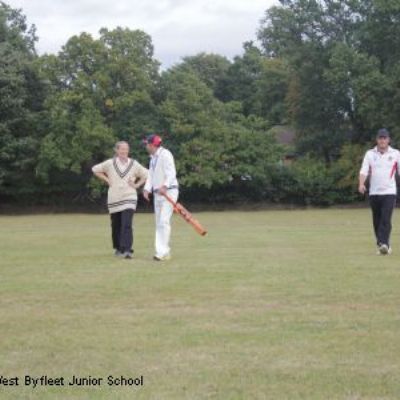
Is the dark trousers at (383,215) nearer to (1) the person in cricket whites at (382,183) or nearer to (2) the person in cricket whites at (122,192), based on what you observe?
(1) the person in cricket whites at (382,183)

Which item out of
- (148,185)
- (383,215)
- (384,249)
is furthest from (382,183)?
(148,185)

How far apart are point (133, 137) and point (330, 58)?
1485cm

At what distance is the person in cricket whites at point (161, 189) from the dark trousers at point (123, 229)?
1.95 ft

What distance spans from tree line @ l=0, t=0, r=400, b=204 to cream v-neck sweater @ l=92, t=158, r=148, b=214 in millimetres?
32216

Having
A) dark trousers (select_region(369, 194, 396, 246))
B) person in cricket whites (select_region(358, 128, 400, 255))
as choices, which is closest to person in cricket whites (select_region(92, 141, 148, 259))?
person in cricket whites (select_region(358, 128, 400, 255))

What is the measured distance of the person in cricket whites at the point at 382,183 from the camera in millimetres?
13696

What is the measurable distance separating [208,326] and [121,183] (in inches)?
275

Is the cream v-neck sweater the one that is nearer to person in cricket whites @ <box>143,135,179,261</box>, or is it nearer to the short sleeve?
the short sleeve

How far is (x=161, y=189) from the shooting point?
516 inches

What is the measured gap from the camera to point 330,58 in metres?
52.3

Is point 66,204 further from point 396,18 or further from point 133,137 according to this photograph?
point 396,18

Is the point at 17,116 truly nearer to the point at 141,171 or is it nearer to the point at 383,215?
the point at 141,171

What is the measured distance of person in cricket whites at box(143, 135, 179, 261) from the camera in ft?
43.0

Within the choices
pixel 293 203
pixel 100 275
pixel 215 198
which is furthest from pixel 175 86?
pixel 100 275
